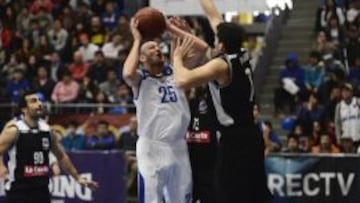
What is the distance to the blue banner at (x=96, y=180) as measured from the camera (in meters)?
16.3

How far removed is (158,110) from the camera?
34.4 feet

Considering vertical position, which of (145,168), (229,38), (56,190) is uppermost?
(229,38)

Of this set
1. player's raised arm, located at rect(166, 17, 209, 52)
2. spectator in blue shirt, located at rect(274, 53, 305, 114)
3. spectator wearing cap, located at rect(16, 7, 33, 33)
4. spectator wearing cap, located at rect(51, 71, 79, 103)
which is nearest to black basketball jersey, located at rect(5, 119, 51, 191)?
player's raised arm, located at rect(166, 17, 209, 52)

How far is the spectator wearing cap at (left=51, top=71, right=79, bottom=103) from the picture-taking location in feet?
69.6

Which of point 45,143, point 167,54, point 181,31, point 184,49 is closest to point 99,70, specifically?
point 167,54

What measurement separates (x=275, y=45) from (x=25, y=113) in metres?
12.2

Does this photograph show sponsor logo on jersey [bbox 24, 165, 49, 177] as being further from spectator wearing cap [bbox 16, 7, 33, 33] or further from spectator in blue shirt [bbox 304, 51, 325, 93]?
spectator wearing cap [bbox 16, 7, 33, 33]

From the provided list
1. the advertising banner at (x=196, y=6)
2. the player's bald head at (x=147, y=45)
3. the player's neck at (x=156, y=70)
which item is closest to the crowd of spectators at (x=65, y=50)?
the advertising banner at (x=196, y=6)

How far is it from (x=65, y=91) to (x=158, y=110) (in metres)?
11.0

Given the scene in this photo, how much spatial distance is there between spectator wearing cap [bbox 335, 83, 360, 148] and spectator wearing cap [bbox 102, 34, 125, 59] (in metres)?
6.35

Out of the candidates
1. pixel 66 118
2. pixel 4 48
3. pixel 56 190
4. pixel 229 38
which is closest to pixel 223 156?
pixel 229 38

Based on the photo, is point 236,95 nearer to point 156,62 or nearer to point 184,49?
point 184,49

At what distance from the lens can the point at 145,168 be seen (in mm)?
10508

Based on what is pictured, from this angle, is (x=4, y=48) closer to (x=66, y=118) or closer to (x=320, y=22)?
(x=66, y=118)
